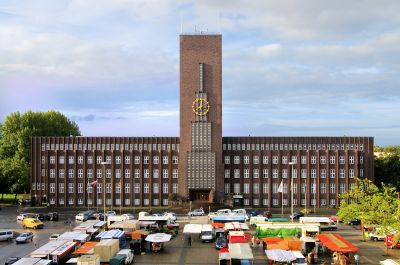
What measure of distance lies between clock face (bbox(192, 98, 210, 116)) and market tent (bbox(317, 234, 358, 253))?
54237 mm

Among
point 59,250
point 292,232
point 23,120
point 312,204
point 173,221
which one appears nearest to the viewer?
point 59,250

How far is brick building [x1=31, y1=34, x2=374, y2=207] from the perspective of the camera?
363 ft

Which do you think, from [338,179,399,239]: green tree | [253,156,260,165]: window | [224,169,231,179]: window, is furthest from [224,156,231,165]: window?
[338,179,399,239]: green tree

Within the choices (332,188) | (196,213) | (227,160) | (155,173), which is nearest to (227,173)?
(227,160)

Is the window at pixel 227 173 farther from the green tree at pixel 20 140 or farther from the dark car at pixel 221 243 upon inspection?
the dark car at pixel 221 243

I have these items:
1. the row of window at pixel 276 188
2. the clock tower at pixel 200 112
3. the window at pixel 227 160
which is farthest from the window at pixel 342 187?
the clock tower at pixel 200 112

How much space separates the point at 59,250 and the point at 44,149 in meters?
65.2

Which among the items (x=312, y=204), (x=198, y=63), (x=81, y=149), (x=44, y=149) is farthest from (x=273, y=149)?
(x=44, y=149)

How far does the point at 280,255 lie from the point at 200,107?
6234 cm

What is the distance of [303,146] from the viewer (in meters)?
113

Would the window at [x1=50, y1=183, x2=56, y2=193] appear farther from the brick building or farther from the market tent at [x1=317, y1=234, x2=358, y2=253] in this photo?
the market tent at [x1=317, y1=234, x2=358, y2=253]

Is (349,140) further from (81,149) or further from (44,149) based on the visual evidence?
(44,149)

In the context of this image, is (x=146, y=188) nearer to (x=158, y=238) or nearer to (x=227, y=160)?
(x=227, y=160)

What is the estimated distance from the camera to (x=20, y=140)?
128 m
